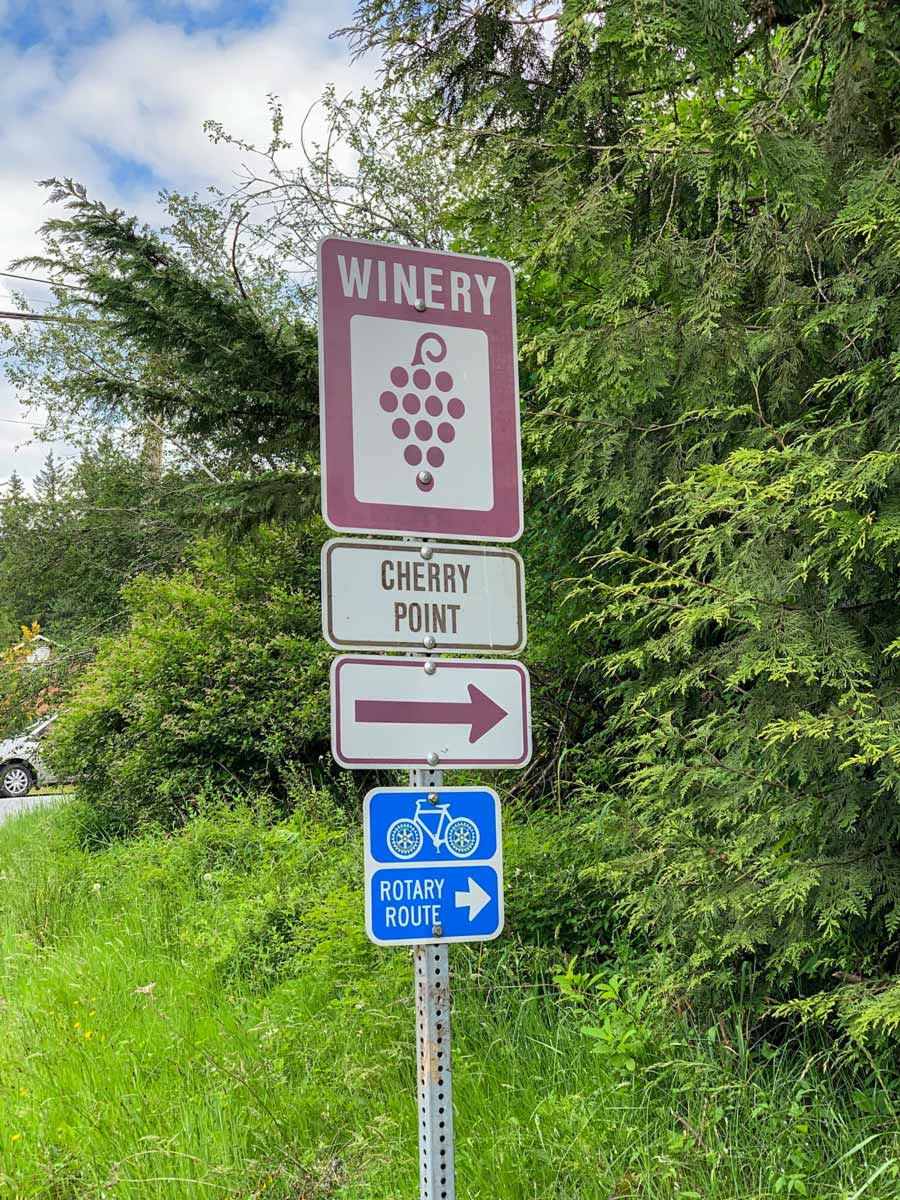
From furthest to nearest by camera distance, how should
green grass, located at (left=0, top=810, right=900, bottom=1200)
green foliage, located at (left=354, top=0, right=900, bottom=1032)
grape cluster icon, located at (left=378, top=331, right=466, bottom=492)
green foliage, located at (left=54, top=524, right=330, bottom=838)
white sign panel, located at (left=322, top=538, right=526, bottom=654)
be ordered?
green foliage, located at (left=54, top=524, right=330, bottom=838)
green foliage, located at (left=354, top=0, right=900, bottom=1032)
green grass, located at (left=0, top=810, right=900, bottom=1200)
grape cluster icon, located at (left=378, top=331, right=466, bottom=492)
white sign panel, located at (left=322, top=538, right=526, bottom=654)

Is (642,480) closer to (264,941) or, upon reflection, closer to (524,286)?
(524,286)

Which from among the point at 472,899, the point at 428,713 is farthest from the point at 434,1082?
the point at 428,713

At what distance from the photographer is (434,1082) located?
223 centimetres

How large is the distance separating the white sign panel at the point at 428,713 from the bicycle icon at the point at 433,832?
11 centimetres

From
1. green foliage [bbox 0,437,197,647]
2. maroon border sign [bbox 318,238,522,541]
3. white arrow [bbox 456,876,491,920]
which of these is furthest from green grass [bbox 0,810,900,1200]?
green foliage [bbox 0,437,197,647]

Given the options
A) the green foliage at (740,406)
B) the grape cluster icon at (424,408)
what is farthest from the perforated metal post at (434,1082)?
the green foliage at (740,406)

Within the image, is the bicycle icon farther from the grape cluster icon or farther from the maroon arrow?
the grape cluster icon

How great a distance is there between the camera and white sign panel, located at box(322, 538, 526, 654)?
7.63 feet

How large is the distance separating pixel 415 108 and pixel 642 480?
2.48m

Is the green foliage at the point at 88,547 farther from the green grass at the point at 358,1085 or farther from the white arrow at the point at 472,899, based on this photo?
the white arrow at the point at 472,899

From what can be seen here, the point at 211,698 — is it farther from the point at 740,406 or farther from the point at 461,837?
the point at 461,837

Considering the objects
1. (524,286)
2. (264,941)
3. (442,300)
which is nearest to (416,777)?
(442,300)

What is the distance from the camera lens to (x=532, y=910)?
16.9 feet

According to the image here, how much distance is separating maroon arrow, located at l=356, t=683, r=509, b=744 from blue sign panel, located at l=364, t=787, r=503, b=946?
0.15 meters
